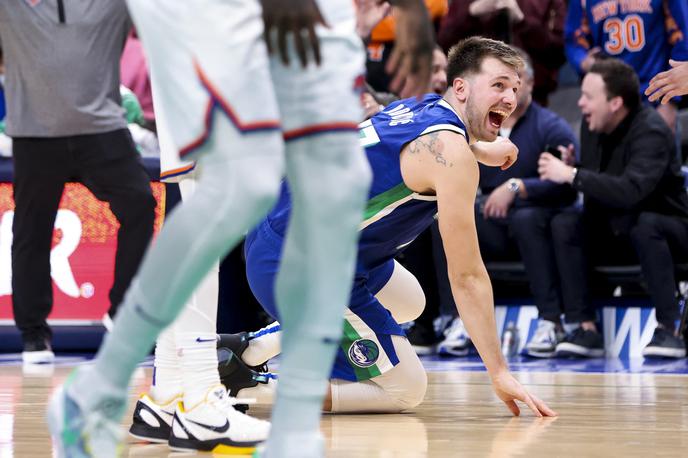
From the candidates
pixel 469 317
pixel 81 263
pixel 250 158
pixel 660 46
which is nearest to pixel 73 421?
pixel 250 158

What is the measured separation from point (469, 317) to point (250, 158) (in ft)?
5.57

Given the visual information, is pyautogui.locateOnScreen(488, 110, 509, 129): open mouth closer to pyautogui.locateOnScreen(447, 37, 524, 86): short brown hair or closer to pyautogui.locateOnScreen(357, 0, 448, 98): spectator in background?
pyautogui.locateOnScreen(447, 37, 524, 86): short brown hair

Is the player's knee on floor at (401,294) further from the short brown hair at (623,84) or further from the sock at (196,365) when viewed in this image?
the short brown hair at (623,84)

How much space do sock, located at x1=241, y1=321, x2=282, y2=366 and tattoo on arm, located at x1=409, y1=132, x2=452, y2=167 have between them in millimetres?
738

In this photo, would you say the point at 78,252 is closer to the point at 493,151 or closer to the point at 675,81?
the point at 493,151

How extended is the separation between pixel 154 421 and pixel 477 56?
1.62 meters

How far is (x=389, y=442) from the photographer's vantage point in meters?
2.89

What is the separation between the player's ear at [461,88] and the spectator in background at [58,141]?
2331 mm

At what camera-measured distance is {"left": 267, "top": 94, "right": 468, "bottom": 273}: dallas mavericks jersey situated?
11.5 ft

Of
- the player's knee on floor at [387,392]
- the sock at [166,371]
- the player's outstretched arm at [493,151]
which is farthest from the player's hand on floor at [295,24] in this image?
the player's knee on floor at [387,392]

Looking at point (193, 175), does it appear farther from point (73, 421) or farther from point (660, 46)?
point (660, 46)

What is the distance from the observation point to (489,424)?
3.23 meters

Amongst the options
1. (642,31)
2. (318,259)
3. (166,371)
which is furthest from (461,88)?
(642,31)

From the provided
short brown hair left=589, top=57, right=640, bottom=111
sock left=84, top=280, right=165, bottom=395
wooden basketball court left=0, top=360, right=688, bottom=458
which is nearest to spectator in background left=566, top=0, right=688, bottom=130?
short brown hair left=589, top=57, right=640, bottom=111
